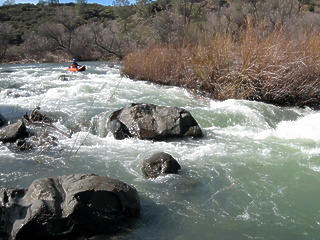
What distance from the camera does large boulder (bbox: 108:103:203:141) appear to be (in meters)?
6.00

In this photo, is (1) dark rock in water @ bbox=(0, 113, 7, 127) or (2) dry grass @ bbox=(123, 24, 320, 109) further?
(2) dry grass @ bbox=(123, 24, 320, 109)

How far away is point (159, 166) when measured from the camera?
4.26m

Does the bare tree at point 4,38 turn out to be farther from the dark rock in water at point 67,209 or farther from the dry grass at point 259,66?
the dark rock in water at point 67,209

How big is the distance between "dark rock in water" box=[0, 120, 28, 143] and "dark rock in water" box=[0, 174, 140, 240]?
9.66 ft

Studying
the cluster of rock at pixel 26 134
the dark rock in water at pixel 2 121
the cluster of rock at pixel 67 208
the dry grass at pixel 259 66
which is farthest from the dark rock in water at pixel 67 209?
the dry grass at pixel 259 66

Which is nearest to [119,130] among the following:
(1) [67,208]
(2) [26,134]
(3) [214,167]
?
(2) [26,134]

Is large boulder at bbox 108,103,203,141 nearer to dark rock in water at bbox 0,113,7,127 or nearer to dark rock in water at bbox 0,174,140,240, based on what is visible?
dark rock in water at bbox 0,113,7,127

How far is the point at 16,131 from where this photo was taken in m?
5.78

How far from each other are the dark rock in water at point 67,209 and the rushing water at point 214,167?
0.78 feet

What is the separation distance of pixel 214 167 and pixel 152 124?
192cm

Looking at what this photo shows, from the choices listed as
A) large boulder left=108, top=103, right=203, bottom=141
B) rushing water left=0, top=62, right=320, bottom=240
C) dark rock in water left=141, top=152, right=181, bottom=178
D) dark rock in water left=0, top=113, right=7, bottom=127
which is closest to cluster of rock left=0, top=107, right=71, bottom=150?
rushing water left=0, top=62, right=320, bottom=240

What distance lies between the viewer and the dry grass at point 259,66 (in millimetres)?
7832

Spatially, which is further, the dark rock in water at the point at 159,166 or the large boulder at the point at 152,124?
the large boulder at the point at 152,124

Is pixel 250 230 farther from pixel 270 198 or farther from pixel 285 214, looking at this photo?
pixel 270 198
